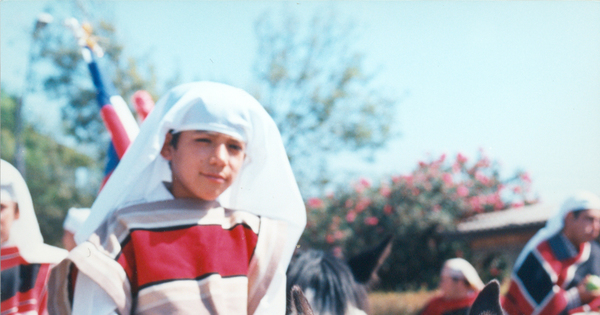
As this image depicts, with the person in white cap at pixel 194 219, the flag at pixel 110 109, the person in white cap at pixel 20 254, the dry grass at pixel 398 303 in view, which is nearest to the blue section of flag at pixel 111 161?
the flag at pixel 110 109

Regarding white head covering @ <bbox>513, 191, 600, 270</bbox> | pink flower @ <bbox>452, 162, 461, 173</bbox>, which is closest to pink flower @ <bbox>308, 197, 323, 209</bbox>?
pink flower @ <bbox>452, 162, 461, 173</bbox>

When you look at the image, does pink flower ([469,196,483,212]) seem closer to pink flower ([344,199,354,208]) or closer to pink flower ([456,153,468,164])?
pink flower ([456,153,468,164])

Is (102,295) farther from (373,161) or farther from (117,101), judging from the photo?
(373,161)

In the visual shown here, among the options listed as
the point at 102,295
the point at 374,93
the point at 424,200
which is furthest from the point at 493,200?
the point at 102,295

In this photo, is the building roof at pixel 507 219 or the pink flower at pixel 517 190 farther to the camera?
the pink flower at pixel 517 190

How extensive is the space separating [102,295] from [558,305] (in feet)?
7.53

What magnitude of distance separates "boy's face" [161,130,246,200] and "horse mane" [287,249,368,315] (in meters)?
0.49

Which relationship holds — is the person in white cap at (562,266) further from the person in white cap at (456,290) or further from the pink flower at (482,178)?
the pink flower at (482,178)

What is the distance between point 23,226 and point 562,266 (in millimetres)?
2600

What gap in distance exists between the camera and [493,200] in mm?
10219

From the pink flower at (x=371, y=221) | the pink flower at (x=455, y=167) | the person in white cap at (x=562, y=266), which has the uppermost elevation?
the person in white cap at (x=562, y=266)

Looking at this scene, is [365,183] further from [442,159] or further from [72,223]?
[72,223]

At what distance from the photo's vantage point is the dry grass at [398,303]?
7.86m

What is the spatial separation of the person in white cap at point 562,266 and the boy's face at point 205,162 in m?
2.00
